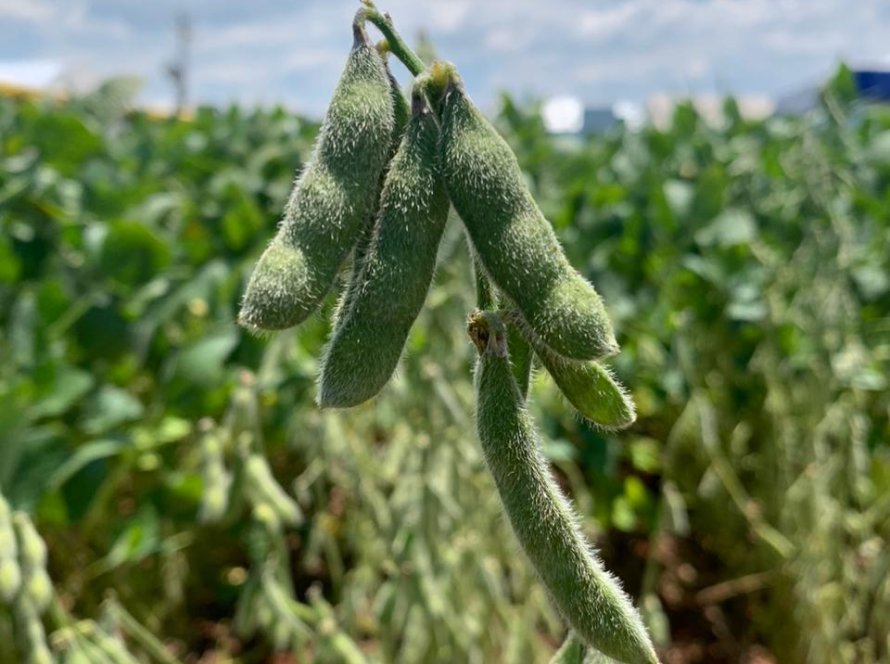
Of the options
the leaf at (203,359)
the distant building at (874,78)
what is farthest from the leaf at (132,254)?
the distant building at (874,78)

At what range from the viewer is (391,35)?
87 cm

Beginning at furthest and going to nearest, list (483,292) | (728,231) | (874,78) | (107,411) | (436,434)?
(874,78) → (728,231) → (107,411) → (436,434) → (483,292)

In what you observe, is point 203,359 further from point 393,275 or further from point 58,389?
point 393,275

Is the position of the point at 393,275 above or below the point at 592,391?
above

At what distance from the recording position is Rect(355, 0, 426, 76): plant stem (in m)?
0.86

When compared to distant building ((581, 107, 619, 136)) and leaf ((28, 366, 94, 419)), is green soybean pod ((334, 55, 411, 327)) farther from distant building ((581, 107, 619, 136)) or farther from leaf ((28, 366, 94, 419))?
distant building ((581, 107, 619, 136))

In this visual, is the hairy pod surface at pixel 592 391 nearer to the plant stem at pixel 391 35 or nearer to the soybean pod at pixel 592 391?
the soybean pod at pixel 592 391

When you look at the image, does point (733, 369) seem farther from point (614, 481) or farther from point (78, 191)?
point (78, 191)

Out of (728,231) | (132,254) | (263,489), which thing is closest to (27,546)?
(263,489)

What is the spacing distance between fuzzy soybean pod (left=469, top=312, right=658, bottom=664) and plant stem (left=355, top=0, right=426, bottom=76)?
0.22 meters

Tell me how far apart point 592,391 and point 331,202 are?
26 cm

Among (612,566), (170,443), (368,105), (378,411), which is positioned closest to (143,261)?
(170,443)

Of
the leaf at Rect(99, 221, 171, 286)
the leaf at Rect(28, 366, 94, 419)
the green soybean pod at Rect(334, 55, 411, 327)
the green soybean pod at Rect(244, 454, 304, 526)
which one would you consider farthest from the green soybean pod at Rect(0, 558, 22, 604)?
the leaf at Rect(99, 221, 171, 286)

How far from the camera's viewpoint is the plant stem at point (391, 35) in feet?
2.83
